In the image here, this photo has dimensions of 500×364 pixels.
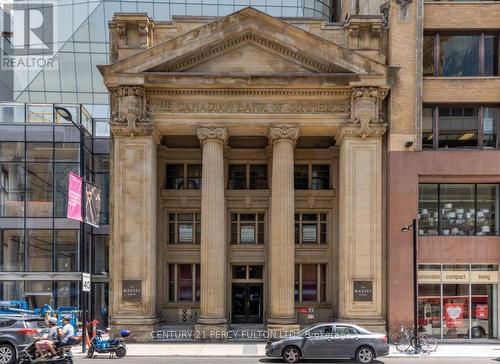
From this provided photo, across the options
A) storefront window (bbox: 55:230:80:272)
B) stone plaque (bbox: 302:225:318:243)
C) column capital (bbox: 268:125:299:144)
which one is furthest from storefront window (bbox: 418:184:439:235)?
storefront window (bbox: 55:230:80:272)

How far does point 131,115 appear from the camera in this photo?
3016cm

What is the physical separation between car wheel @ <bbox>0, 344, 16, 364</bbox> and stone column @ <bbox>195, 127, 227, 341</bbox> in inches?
408

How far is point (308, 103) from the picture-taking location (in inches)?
1219

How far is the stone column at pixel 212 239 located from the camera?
3016 cm

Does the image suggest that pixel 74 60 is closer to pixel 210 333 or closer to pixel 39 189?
pixel 39 189

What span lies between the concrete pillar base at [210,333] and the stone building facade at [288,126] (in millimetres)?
109

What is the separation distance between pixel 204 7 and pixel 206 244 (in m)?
33.4

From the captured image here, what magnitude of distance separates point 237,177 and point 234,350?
1201 cm

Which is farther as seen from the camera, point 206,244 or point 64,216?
point 64,216

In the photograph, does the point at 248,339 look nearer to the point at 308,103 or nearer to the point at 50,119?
the point at 308,103

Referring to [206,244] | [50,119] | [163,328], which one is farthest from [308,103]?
[50,119]

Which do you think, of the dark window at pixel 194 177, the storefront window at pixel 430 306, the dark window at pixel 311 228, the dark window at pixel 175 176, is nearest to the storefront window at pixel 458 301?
the storefront window at pixel 430 306
